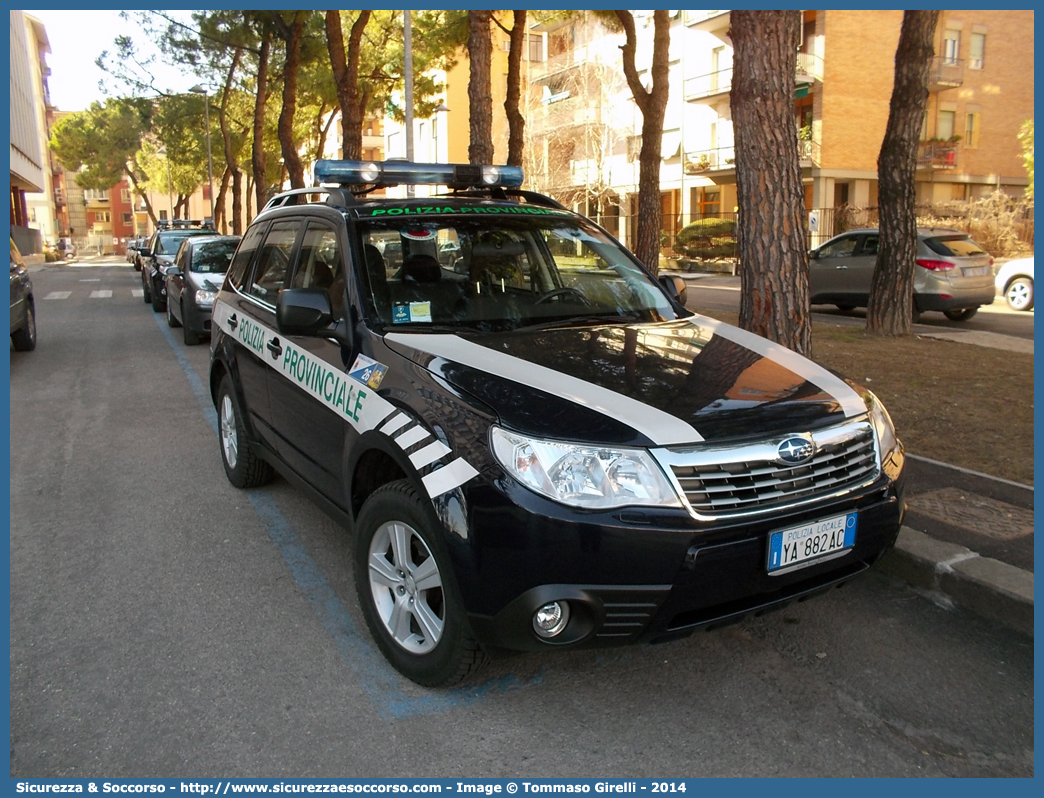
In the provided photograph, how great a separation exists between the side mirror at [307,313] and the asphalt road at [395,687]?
1.24m

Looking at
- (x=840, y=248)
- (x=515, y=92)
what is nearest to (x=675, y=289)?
(x=840, y=248)

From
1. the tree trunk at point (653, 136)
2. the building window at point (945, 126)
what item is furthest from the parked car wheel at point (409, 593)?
the building window at point (945, 126)

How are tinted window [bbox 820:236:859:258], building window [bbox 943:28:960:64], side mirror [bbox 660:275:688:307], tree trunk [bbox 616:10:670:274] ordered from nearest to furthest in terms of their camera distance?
side mirror [bbox 660:275:688:307]
tree trunk [bbox 616:10:670:274]
tinted window [bbox 820:236:859:258]
building window [bbox 943:28:960:64]

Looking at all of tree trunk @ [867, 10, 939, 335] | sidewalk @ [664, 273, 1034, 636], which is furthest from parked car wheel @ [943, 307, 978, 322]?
sidewalk @ [664, 273, 1034, 636]

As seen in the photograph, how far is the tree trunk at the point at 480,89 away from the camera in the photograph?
1286 centimetres

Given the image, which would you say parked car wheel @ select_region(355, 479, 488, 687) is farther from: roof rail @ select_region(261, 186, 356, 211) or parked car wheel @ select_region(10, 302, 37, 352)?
parked car wheel @ select_region(10, 302, 37, 352)

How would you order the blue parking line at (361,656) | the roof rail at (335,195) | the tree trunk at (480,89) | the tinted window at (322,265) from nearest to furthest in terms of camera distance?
the blue parking line at (361,656) → the tinted window at (322,265) → the roof rail at (335,195) → the tree trunk at (480,89)

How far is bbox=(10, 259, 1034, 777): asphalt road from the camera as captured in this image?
295 centimetres

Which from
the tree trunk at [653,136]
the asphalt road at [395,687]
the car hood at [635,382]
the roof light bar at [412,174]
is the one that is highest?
the tree trunk at [653,136]

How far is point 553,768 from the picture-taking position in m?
2.89

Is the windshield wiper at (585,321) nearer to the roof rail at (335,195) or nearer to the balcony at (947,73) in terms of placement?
the roof rail at (335,195)

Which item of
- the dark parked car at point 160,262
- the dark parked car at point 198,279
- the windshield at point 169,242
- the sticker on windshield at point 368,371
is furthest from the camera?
the windshield at point 169,242

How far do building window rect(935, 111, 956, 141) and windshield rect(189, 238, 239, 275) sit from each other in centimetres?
3236

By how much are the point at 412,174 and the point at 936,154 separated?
36.1 meters
